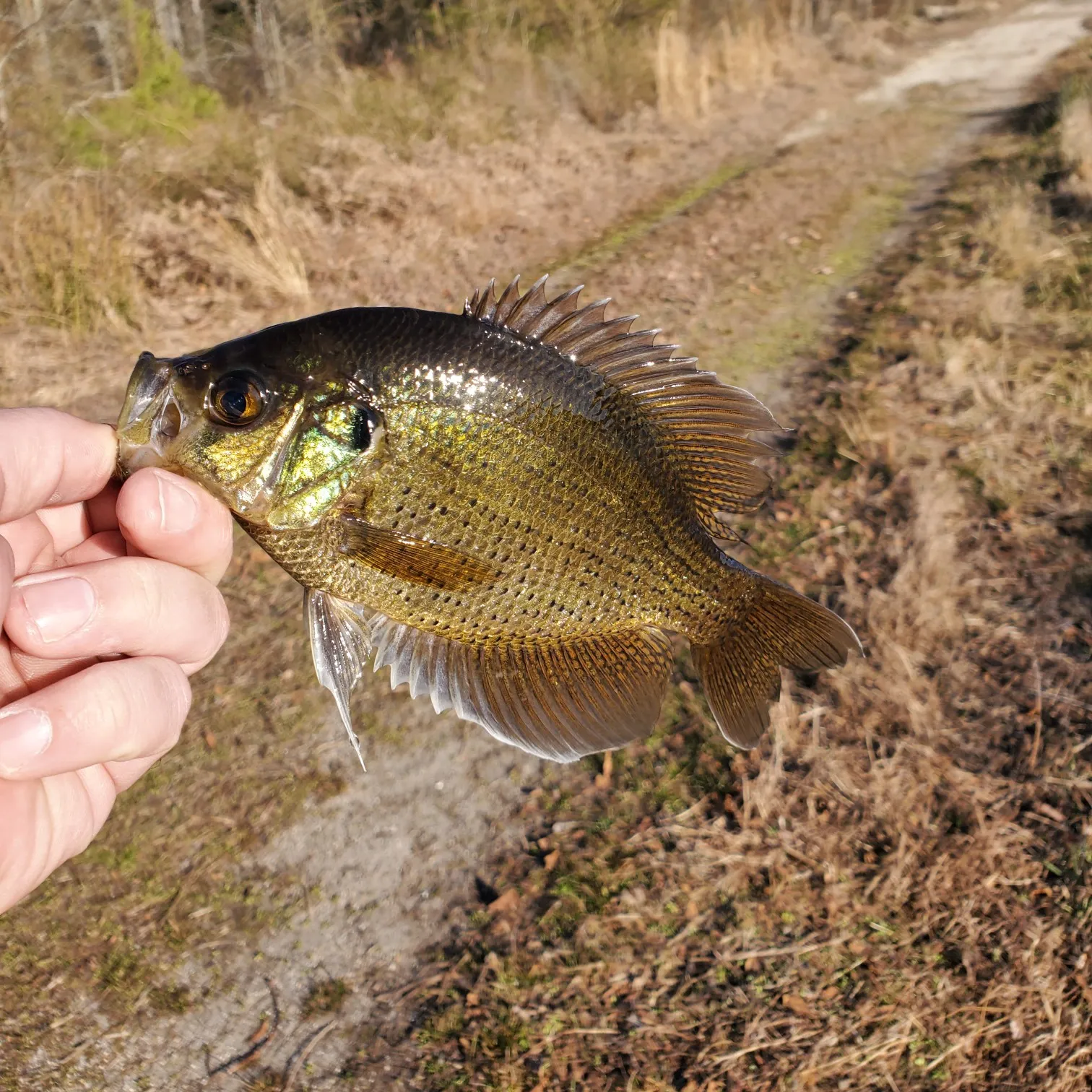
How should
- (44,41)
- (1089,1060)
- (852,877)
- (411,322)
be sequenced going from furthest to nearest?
(44,41) < (852,877) < (1089,1060) < (411,322)

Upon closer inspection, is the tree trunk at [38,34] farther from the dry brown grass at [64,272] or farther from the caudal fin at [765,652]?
the caudal fin at [765,652]

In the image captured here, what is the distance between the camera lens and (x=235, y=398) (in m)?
1.71

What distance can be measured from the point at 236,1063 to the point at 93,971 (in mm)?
807

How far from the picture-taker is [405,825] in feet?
14.0

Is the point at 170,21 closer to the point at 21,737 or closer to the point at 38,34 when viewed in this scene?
the point at 38,34

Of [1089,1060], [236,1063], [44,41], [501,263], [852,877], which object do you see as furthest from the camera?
[44,41]

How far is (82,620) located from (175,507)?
0.30 m

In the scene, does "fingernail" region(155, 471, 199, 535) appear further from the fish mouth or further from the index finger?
the index finger

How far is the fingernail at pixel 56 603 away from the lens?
5.77 ft

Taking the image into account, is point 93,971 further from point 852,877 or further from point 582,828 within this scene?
point 852,877

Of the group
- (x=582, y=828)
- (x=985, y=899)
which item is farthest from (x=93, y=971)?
(x=985, y=899)

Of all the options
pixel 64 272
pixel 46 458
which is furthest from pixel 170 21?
pixel 46 458

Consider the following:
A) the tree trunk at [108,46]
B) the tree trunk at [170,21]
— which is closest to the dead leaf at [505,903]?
the tree trunk at [108,46]

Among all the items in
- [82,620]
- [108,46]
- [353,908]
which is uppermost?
→ [108,46]
